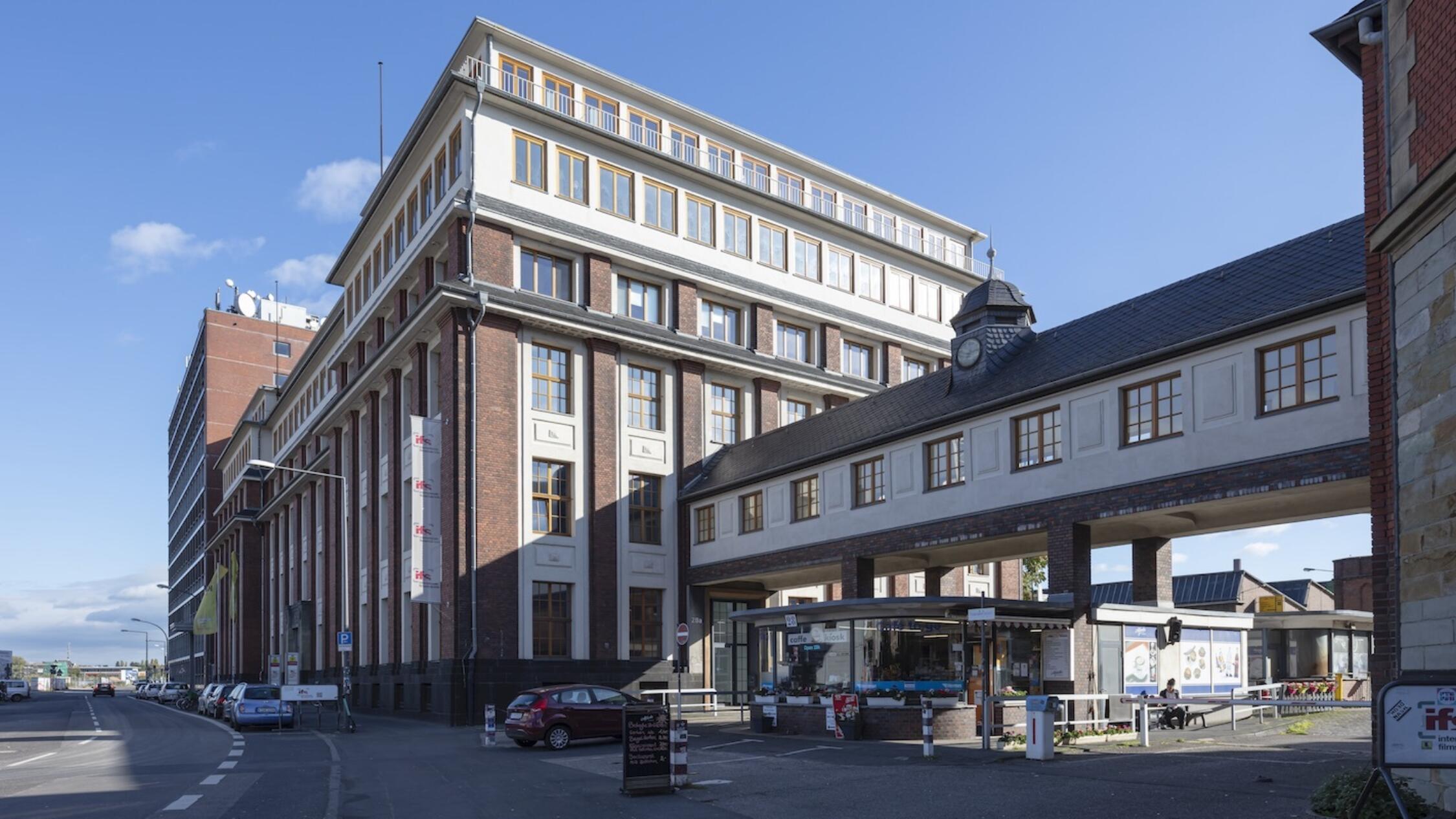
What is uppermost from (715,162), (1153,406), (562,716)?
(715,162)

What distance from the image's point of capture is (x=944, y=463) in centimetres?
2948

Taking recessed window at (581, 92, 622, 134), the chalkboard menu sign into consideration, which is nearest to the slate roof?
the chalkboard menu sign

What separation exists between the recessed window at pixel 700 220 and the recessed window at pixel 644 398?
5147 mm

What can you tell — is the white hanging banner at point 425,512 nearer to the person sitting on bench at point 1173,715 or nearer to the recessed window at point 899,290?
the recessed window at point 899,290

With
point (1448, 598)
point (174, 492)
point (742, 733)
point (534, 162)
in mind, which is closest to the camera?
point (1448, 598)

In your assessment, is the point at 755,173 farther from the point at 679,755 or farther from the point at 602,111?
the point at 679,755

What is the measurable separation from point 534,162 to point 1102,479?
71.6 feet

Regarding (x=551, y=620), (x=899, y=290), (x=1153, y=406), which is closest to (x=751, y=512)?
(x=551, y=620)

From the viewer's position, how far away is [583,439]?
3944 centimetres

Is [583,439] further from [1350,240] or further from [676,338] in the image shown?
[1350,240]

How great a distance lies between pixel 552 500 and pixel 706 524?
5.46 metres

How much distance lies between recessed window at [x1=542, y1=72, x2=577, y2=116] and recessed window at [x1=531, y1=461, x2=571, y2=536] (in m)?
11.7

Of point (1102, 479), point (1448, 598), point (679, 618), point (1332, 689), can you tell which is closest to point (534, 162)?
point (679, 618)

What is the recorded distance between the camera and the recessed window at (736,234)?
1737 inches
